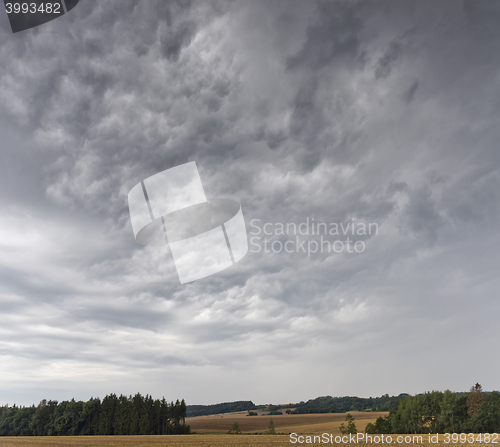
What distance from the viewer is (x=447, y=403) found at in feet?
252

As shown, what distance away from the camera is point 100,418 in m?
99.5

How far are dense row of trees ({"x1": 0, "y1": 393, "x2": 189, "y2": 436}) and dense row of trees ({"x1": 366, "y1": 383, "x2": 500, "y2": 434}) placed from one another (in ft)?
180

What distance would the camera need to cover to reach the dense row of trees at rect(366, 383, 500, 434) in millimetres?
69969

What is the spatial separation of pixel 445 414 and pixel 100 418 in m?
89.5

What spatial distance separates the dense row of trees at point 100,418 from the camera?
96438 millimetres

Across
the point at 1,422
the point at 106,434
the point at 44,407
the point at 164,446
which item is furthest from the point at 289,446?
the point at 1,422

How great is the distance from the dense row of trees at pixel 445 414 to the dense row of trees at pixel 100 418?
54842 mm

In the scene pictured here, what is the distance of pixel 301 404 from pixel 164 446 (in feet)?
402

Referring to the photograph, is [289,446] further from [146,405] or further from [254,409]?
[254,409]

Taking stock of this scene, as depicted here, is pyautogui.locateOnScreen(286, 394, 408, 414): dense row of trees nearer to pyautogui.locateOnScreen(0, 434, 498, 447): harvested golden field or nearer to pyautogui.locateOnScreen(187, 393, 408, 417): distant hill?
pyautogui.locateOnScreen(187, 393, 408, 417): distant hill

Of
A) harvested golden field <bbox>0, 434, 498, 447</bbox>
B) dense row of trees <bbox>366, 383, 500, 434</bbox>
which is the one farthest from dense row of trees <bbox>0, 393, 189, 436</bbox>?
dense row of trees <bbox>366, 383, 500, 434</bbox>
